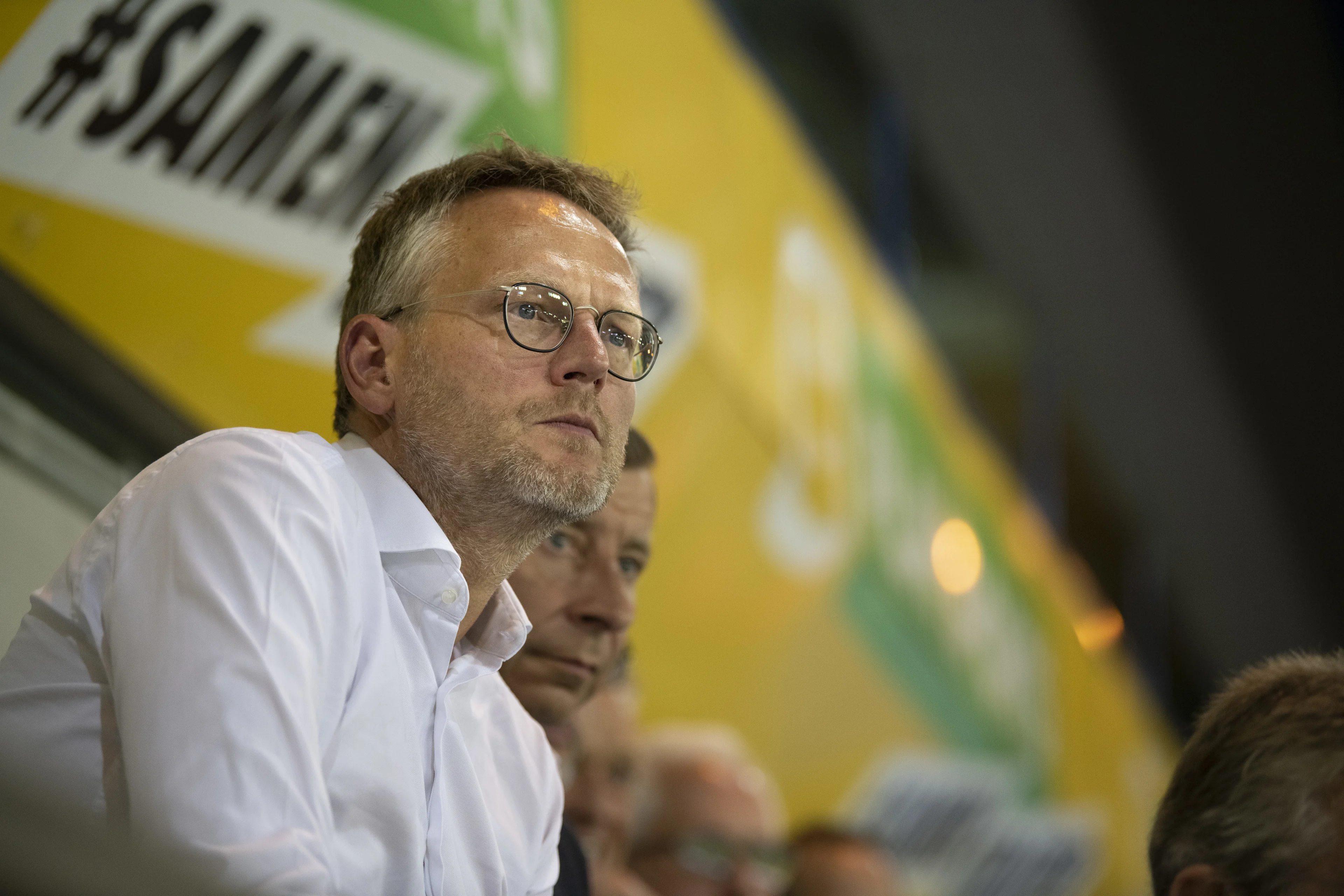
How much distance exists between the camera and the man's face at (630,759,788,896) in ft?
8.89

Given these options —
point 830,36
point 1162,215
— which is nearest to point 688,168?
point 830,36

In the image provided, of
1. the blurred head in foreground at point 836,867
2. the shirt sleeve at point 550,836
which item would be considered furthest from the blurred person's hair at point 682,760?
the shirt sleeve at point 550,836

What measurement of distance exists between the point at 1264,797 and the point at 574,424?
721mm

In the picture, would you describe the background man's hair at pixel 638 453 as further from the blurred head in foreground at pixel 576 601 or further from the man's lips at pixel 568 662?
the man's lips at pixel 568 662

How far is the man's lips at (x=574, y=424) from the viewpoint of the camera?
1.28m

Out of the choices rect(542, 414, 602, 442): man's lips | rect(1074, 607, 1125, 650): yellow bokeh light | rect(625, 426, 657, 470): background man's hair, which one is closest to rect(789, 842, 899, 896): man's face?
rect(625, 426, 657, 470): background man's hair

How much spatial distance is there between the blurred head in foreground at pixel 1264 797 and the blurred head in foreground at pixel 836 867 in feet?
6.16

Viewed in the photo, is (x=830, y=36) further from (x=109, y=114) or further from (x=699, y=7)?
(x=109, y=114)

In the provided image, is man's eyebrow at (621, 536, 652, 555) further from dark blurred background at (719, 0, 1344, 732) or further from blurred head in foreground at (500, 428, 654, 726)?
dark blurred background at (719, 0, 1344, 732)

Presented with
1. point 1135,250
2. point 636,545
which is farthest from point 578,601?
point 1135,250

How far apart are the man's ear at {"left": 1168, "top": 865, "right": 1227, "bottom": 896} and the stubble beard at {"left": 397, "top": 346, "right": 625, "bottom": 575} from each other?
0.65 m

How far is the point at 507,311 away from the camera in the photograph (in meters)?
1.28

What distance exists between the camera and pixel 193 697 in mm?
→ 899

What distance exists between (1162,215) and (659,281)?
15.7 ft
